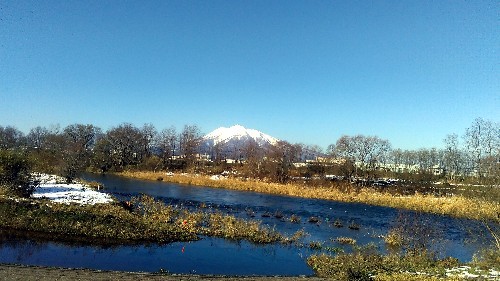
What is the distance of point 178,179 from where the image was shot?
70.4 meters

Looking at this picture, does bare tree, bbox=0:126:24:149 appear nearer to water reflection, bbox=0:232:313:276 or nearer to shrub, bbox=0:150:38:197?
shrub, bbox=0:150:38:197

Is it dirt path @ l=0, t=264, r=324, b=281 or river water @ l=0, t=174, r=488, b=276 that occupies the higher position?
dirt path @ l=0, t=264, r=324, b=281

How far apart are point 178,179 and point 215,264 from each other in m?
50.9

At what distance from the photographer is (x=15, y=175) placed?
31.6 metres

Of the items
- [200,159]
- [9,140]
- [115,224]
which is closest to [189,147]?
[200,159]

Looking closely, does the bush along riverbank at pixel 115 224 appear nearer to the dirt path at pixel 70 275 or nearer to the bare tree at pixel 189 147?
the dirt path at pixel 70 275

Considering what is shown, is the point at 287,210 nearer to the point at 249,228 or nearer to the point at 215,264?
the point at 249,228

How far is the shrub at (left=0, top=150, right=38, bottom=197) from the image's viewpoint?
3098 centimetres

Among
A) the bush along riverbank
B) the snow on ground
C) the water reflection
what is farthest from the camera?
the snow on ground

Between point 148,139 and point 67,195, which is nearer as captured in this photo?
point 67,195

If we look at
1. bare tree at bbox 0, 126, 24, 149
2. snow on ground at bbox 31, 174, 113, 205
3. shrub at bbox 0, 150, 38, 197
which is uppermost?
bare tree at bbox 0, 126, 24, 149

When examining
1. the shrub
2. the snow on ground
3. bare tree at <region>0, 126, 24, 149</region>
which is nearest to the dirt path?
the snow on ground

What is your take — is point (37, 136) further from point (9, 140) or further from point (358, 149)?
point (358, 149)

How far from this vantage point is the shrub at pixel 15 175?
30984 millimetres
